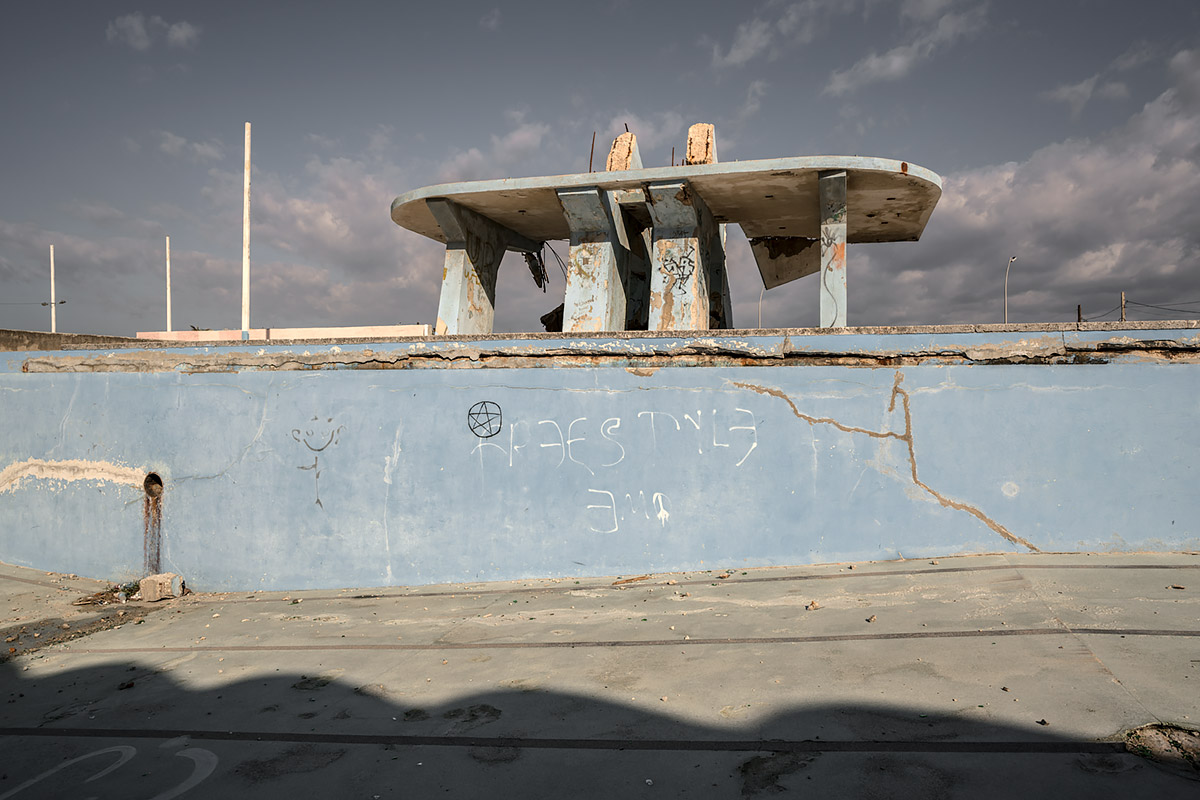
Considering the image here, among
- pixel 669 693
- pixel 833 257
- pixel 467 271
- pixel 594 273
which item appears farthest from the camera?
pixel 467 271

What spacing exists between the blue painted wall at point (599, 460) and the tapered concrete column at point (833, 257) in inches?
242

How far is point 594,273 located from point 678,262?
67.5 inches

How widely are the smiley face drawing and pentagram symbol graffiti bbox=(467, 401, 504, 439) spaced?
1.33 m

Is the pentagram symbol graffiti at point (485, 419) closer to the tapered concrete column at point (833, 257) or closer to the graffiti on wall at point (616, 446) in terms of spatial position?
the graffiti on wall at point (616, 446)

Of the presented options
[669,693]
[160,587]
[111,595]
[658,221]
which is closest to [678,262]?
[658,221]

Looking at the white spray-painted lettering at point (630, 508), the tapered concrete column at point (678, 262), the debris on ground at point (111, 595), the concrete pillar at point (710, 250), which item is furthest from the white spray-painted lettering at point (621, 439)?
the tapered concrete column at point (678, 262)

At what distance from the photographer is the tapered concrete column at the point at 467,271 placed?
13828mm

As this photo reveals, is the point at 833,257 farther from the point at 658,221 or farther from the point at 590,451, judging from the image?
the point at 590,451

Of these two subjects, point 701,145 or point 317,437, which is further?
point 701,145

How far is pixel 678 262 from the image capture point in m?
12.7

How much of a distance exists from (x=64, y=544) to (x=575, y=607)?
5944 millimetres

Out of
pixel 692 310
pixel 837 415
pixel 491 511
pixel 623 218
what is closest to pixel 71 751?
pixel 491 511

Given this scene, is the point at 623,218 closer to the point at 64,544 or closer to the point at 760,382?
the point at 760,382

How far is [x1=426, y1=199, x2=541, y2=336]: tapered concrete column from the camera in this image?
13.8 meters
